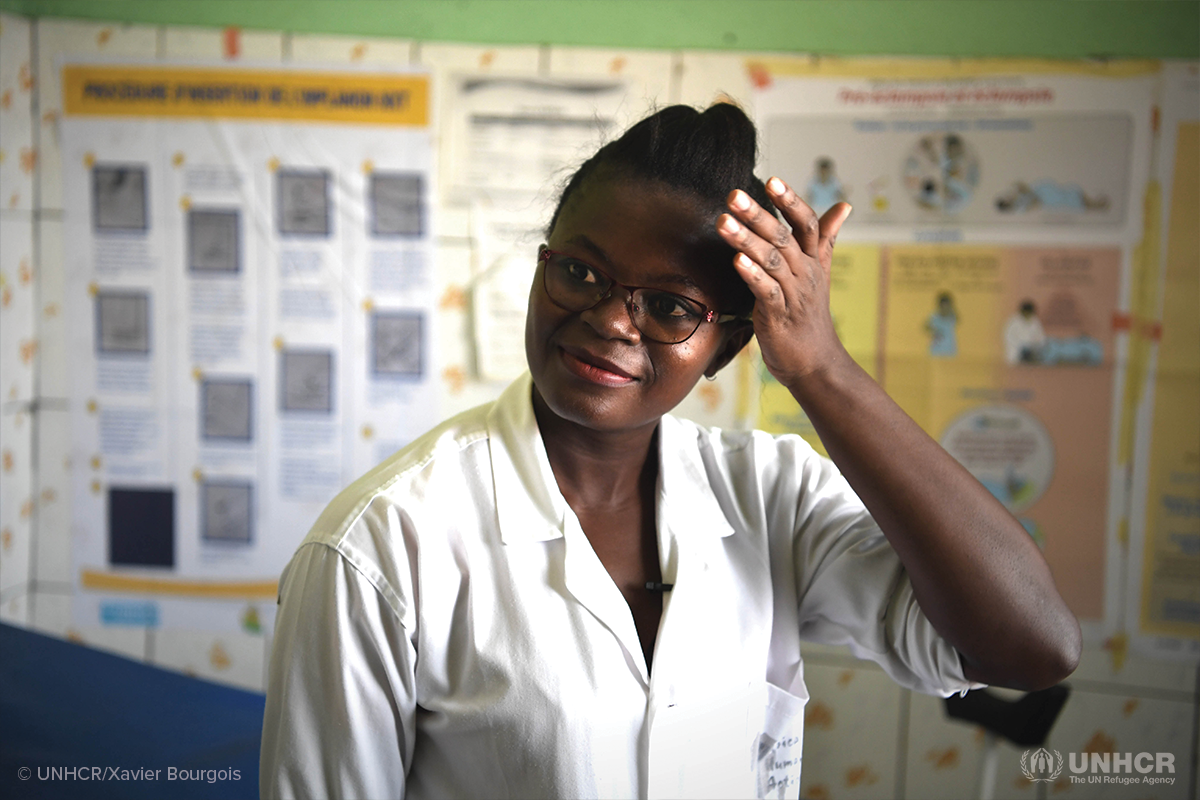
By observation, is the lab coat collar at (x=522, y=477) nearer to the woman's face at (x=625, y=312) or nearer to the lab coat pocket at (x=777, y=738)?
the woman's face at (x=625, y=312)

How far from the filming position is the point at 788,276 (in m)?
0.85

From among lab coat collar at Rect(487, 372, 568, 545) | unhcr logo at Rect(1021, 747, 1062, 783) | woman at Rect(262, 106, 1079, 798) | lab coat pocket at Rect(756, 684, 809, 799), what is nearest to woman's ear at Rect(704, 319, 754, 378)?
woman at Rect(262, 106, 1079, 798)

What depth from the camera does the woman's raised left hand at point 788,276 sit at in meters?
0.82

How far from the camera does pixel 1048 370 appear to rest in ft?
7.39

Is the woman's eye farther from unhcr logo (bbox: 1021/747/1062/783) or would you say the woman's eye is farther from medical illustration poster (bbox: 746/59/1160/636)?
unhcr logo (bbox: 1021/747/1062/783)

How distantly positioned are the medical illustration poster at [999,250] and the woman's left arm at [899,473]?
1.43m

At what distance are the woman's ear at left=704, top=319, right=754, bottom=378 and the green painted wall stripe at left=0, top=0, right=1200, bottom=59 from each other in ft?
5.11

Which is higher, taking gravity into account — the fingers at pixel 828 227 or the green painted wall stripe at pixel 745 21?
the green painted wall stripe at pixel 745 21

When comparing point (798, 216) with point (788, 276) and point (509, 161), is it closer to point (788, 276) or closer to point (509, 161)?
point (788, 276)

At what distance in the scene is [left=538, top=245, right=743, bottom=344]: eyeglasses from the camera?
3.01ft

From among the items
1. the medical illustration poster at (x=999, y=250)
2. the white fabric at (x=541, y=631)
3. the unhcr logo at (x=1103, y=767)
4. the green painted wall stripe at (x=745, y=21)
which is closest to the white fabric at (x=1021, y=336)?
the medical illustration poster at (x=999, y=250)

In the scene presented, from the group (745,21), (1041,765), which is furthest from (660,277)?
(1041,765)

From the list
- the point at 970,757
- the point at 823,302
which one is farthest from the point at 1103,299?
the point at 823,302

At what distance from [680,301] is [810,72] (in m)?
1.64
